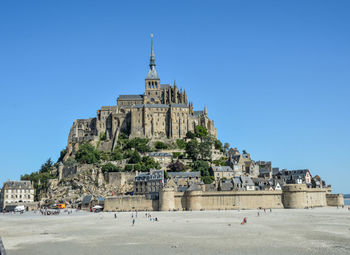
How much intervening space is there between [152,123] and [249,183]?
35.0 meters

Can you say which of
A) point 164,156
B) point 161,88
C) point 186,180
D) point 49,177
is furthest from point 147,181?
point 161,88

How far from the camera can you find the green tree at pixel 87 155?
8968 centimetres

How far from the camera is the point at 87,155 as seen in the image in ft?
296

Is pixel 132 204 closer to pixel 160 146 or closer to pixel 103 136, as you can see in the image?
pixel 160 146

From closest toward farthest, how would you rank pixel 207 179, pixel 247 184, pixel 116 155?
pixel 247 184
pixel 207 179
pixel 116 155

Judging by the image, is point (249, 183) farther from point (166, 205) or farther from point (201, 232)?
point (201, 232)

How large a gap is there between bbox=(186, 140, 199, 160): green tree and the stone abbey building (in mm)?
9098

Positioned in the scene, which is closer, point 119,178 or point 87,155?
point 119,178

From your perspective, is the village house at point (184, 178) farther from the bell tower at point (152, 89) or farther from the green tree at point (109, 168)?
the bell tower at point (152, 89)

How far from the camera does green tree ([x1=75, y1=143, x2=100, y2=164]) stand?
8968cm

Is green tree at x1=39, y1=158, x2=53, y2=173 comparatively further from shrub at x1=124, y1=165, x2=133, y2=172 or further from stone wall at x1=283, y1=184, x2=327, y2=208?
stone wall at x1=283, y1=184, x2=327, y2=208

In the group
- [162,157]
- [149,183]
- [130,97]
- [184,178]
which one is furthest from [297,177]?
[130,97]

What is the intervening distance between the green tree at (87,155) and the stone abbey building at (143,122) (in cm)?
720

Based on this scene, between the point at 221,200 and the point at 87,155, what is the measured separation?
114 ft
